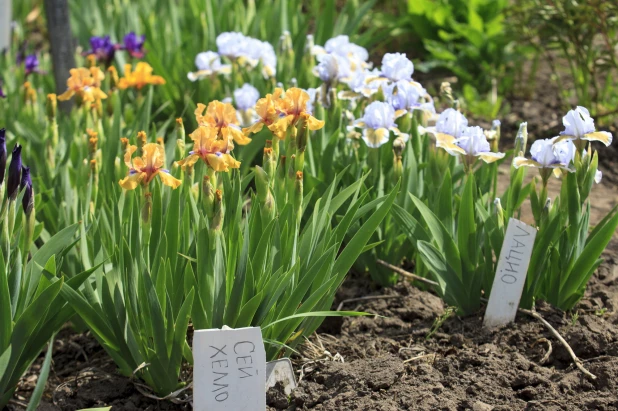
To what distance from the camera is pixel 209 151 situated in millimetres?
1795

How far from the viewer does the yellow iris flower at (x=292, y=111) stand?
1935 millimetres

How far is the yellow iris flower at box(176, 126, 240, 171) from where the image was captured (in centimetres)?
178

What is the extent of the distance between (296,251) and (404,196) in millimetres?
527

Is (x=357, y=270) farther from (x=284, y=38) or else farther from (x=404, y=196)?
(x=284, y=38)

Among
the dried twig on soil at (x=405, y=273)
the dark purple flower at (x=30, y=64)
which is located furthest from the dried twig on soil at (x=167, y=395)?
the dark purple flower at (x=30, y=64)

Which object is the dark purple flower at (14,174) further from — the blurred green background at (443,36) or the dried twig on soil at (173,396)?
the blurred green background at (443,36)

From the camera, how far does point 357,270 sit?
2.49m

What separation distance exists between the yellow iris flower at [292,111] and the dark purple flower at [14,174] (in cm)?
58

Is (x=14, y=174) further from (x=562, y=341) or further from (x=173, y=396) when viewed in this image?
(x=562, y=341)

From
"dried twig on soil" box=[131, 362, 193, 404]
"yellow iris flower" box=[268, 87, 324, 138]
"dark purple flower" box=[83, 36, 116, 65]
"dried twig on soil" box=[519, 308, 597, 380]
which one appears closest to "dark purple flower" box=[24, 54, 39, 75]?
"dark purple flower" box=[83, 36, 116, 65]

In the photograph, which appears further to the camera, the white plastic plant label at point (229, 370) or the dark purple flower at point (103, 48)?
the dark purple flower at point (103, 48)

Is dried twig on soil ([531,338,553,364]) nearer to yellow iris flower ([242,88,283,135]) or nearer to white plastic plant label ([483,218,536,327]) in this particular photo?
white plastic plant label ([483,218,536,327])

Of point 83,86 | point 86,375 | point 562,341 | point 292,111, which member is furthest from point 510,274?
point 83,86

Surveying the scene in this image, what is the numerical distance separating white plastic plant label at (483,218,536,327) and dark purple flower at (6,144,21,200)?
3.81ft
